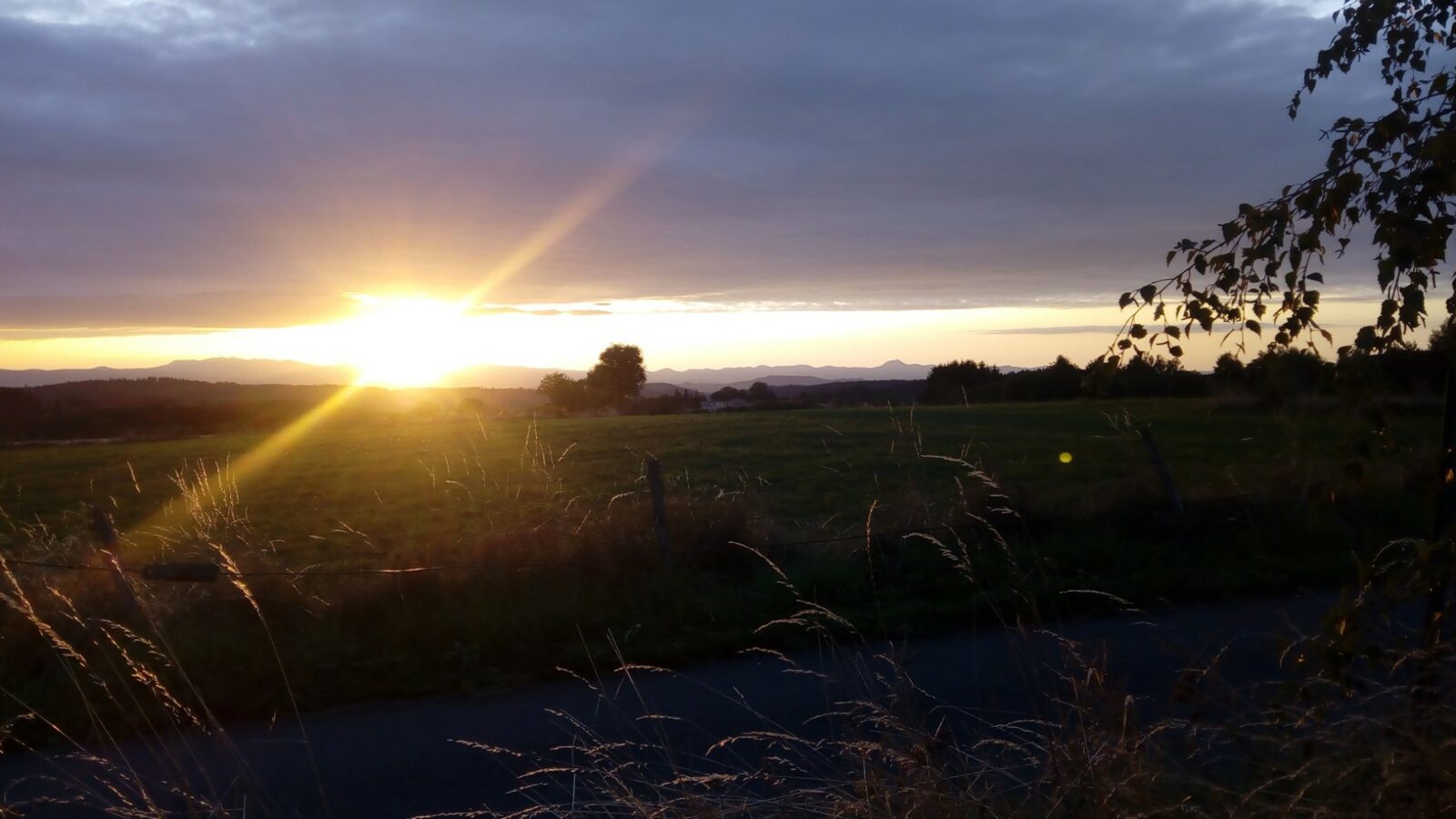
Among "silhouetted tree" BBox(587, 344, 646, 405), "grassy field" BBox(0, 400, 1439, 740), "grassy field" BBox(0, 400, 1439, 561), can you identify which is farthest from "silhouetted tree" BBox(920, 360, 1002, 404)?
"grassy field" BBox(0, 400, 1439, 740)

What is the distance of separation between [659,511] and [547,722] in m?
3.08

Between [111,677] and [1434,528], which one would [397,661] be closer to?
[111,677]

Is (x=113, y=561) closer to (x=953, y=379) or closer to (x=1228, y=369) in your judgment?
(x=1228, y=369)

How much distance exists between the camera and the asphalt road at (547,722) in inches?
195

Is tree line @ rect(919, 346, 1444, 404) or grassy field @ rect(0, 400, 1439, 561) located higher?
tree line @ rect(919, 346, 1444, 404)

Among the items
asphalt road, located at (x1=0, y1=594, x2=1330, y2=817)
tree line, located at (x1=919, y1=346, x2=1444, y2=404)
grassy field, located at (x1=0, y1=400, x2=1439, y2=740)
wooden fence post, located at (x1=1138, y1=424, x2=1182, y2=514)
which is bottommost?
asphalt road, located at (x1=0, y1=594, x2=1330, y2=817)

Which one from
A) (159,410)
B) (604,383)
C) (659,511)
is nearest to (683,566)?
(659,511)

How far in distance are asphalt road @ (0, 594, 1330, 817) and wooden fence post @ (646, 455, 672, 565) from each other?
1684mm

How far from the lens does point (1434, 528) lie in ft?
11.3

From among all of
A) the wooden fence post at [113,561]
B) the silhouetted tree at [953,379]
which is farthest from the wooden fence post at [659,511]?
the silhouetted tree at [953,379]

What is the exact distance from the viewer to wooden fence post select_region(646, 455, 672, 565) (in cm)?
877

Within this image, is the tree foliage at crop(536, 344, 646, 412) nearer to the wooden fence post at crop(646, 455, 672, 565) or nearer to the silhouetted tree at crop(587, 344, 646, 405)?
the silhouetted tree at crop(587, 344, 646, 405)

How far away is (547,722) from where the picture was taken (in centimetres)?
596

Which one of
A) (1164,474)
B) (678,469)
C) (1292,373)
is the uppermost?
(1292,373)
